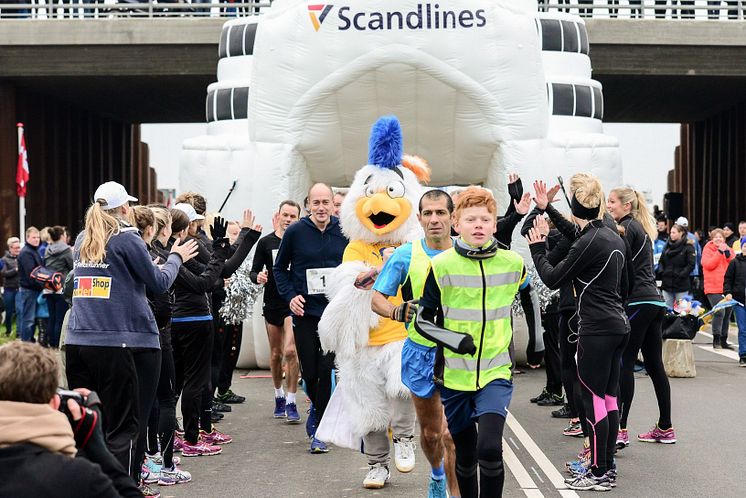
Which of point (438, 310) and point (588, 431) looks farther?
point (588, 431)

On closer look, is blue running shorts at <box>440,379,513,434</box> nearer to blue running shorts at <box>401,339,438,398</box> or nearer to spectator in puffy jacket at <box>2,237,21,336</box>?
blue running shorts at <box>401,339,438,398</box>

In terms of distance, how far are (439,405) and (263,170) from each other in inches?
261

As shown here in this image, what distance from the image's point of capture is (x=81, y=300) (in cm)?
586

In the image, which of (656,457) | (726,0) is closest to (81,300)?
(656,457)

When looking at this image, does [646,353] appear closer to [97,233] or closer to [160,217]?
[160,217]

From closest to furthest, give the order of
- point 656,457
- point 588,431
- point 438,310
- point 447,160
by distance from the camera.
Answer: point 438,310
point 588,431
point 656,457
point 447,160

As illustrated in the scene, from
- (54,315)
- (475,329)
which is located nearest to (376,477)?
(475,329)

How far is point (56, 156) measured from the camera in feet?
93.2

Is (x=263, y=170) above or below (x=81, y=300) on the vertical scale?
above

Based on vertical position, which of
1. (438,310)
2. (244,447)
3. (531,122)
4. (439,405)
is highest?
(531,122)

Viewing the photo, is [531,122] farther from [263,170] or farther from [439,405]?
[439,405]

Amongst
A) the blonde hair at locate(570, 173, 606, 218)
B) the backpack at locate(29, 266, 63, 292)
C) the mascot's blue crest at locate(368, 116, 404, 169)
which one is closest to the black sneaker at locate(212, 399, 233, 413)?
the mascot's blue crest at locate(368, 116, 404, 169)

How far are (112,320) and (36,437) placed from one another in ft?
8.46

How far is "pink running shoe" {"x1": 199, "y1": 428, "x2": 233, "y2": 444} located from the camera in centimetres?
852
